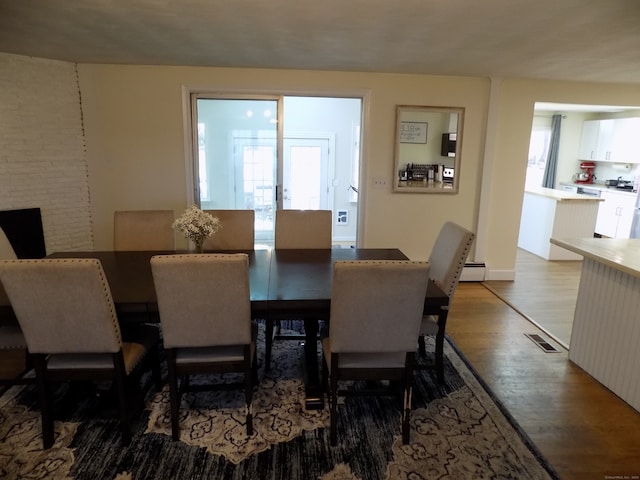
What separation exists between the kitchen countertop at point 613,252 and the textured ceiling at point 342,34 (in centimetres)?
139

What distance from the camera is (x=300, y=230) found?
3.31m

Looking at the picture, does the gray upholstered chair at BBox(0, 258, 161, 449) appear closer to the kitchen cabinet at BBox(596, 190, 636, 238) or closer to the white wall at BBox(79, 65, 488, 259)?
the white wall at BBox(79, 65, 488, 259)

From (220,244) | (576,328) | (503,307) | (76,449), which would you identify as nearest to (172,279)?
(76,449)

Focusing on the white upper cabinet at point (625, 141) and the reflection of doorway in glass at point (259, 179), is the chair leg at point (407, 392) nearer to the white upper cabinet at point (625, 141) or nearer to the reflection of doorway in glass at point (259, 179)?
the reflection of doorway in glass at point (259, 179)

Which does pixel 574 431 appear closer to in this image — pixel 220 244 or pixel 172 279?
pixel 172 279

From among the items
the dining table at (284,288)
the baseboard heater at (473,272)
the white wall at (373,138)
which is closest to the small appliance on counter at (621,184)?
the white wall at (373,138)

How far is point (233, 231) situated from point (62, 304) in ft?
5.17

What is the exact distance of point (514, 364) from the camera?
3.02 metres

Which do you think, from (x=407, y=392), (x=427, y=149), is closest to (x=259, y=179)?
(x=427, y=149)

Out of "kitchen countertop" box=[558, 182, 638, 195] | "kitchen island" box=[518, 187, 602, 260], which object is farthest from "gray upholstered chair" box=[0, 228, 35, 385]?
"kitchen countertop" box=[558, 182, 638, 195]

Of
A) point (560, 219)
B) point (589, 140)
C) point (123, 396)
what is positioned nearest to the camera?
point (123, 396)

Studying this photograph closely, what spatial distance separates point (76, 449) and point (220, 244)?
1676 mm

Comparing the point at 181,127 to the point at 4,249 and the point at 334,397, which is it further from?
the point at 334,397

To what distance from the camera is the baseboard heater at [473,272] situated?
4809 millimetres
